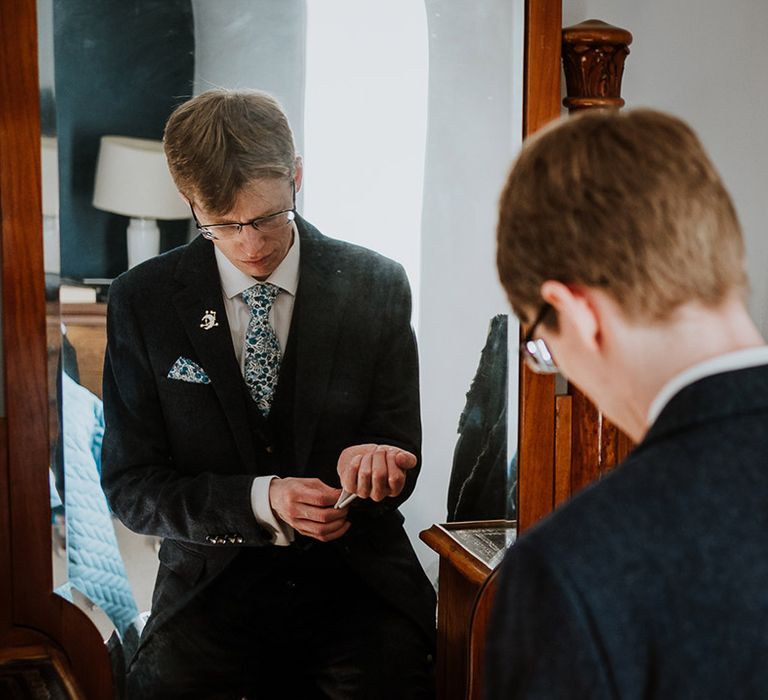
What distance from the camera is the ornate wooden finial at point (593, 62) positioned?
1606mm

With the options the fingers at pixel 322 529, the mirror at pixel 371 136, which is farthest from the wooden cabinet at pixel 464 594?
the fingers at pixel 322 529

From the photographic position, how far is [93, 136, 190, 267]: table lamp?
1.42 metres

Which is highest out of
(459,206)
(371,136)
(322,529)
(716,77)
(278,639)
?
(716,77)

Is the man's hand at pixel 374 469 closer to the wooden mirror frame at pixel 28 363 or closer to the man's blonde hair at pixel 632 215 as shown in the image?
the wooden mirror frame at pixel 28 363

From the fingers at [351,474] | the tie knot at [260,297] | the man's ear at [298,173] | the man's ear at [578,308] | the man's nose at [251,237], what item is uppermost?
the man's ear at [298,173]

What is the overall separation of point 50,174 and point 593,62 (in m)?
0.91

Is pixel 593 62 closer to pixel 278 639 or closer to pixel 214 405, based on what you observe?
pixel 214 405

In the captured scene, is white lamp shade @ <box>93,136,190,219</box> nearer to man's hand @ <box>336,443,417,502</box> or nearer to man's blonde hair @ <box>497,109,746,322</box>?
man's hand @ <box>336,443,417,502</box>

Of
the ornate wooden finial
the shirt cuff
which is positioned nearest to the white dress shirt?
the shirt cuff

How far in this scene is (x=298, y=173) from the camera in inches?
58.7

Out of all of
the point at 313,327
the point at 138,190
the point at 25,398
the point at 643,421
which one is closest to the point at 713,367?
the point at 643,421

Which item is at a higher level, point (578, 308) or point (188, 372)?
point (578, 308)

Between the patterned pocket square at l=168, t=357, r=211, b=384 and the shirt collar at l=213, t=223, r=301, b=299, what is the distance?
0.40 feet

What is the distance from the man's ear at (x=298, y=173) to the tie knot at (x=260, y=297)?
0.16m
